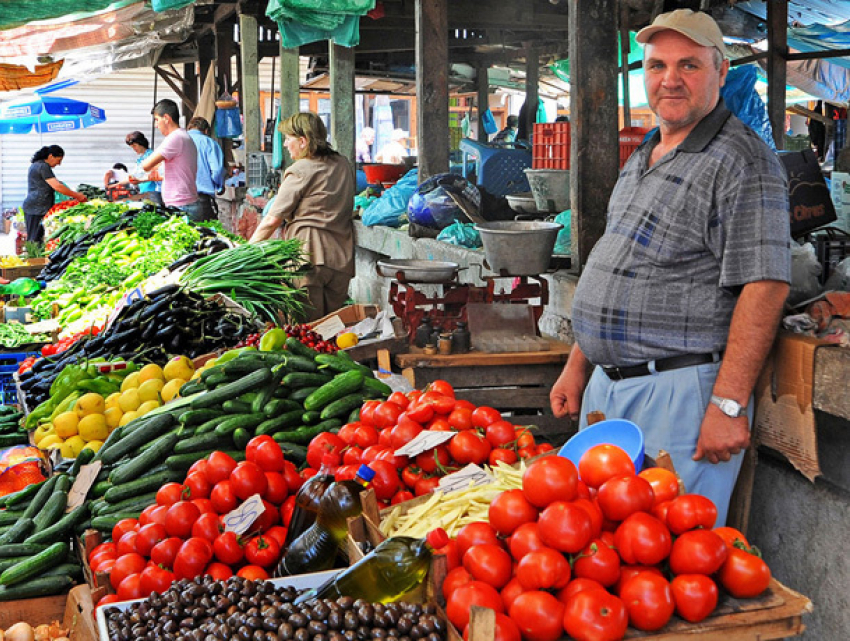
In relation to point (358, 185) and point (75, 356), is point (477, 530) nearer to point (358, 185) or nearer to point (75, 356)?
point (75, 356)

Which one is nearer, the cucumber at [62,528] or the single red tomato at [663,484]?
the single red tomato at [663,484]

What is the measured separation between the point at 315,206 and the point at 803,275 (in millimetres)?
4118

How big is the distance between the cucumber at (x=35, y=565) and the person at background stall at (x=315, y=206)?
12.5 ft

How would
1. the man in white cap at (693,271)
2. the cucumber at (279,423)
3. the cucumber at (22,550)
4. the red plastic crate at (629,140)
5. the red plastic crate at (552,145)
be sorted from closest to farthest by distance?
1. the man in white cap at (693,271)
2. the cucumber at (22,550)
3. the cucumber at (279,423)
4. the red plastic crate at (629,140)
5. the red plastic crate at (552,145)

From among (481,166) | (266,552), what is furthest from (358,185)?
(266,552)

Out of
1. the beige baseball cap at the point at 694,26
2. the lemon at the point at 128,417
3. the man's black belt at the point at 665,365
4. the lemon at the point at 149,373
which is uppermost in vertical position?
the beige baseball cap at the point at 694,26

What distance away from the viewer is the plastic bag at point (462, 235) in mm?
6520

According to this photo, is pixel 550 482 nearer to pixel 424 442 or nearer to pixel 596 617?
pixel 596 617

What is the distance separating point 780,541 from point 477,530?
1.91 meters

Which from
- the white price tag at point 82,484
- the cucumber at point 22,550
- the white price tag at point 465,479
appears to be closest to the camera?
the white price tag at point 465,479

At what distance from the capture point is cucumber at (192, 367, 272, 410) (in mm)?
3832

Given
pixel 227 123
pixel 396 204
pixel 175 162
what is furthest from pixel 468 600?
pixel 227 123

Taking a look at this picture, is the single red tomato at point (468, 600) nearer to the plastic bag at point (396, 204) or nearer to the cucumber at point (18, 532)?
the cucumber at point (18, 532)

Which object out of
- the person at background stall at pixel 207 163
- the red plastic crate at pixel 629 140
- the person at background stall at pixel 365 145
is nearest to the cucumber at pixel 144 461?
the red plastic crate at pixel 629 140
